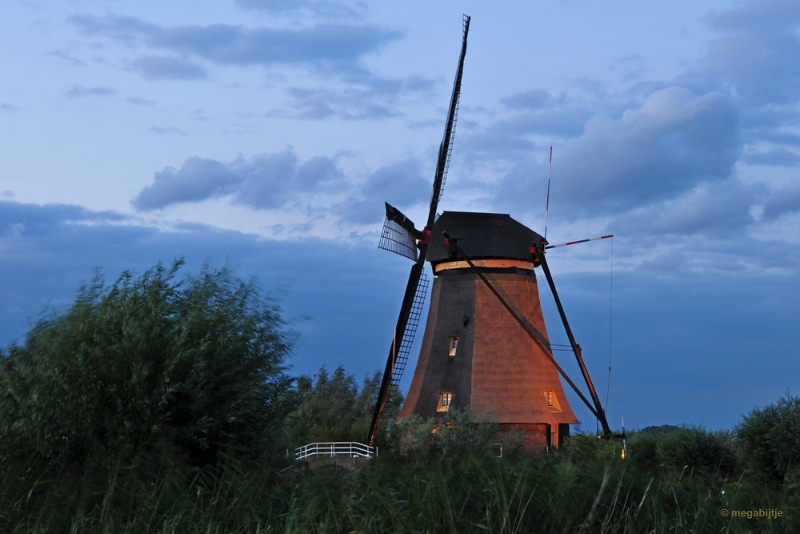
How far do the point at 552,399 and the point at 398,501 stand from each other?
78.3 ft

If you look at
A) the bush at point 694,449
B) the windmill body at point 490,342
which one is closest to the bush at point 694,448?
the bush at point 694,449

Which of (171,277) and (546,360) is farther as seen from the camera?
(546,360)

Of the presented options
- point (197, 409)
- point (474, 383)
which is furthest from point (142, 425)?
point (474, 383)

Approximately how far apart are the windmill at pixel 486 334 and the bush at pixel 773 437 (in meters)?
5.12

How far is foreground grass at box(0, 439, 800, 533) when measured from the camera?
27.2 feet

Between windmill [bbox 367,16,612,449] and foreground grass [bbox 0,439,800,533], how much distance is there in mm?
20414

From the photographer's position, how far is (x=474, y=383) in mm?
30234

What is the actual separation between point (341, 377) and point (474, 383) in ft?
80.6

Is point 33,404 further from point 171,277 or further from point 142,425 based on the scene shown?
point 171,277

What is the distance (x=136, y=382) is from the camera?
12055 mm

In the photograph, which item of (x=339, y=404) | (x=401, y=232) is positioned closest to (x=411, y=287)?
(x=401, y=232)

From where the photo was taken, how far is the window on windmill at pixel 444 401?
30.5 m

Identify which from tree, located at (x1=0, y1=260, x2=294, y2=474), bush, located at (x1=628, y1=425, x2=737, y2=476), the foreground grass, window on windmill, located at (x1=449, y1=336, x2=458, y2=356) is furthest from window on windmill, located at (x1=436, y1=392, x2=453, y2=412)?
the foreground grass

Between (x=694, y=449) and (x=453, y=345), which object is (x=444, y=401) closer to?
(x=453, y=345)
